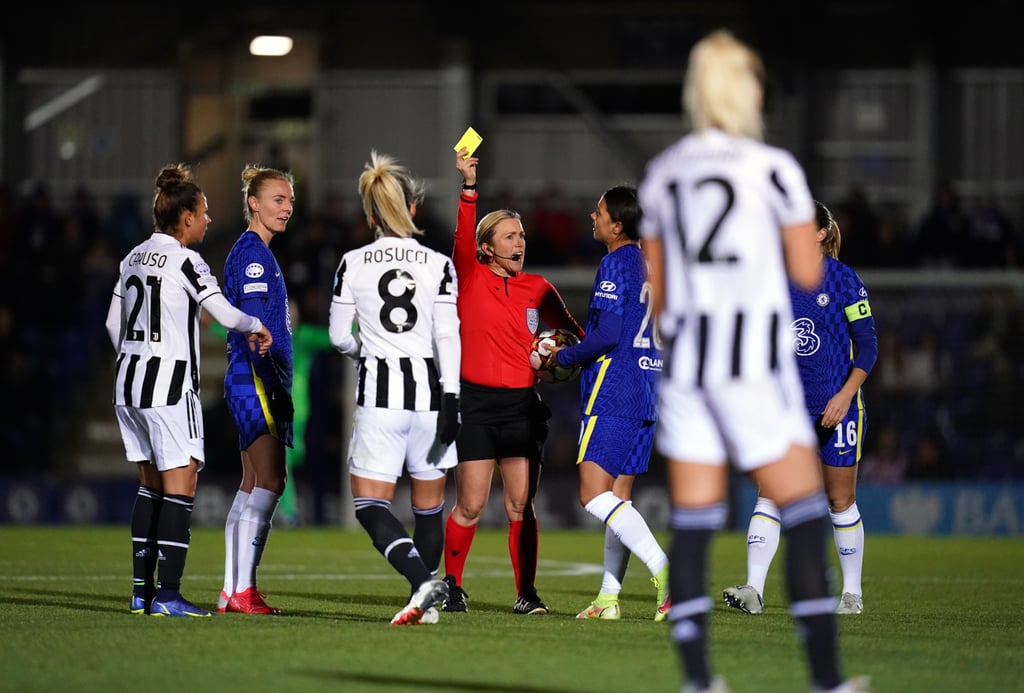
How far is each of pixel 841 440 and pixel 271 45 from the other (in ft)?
59.1

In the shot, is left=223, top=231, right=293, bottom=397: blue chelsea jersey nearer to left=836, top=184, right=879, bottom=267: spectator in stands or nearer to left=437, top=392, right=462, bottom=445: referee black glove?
left=437, top=392, right=462, bottom=445: referee black glove

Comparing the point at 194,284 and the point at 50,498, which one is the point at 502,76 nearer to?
the point at 50,498

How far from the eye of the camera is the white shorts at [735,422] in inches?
183

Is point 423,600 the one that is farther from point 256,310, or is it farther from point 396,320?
point 256,310

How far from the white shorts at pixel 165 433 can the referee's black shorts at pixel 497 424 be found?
4.24 feet

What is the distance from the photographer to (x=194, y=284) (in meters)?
7.14

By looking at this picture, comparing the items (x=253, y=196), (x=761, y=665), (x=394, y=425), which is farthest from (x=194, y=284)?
(x=761, y=665)

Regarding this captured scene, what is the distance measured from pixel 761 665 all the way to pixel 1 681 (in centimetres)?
263

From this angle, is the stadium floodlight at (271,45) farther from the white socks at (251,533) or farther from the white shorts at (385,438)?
the white shorts at (385,438)

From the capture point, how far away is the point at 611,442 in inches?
293

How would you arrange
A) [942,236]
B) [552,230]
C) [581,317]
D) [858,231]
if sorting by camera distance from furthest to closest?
[552,230] < [942,236] < [858,231] < [581,317]

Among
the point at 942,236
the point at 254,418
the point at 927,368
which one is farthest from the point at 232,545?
the point at 942,236

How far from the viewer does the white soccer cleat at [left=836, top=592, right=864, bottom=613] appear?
311 inches

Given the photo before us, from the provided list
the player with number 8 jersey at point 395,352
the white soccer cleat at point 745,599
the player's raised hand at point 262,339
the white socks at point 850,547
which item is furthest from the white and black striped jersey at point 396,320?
the white socks at point 850,547
